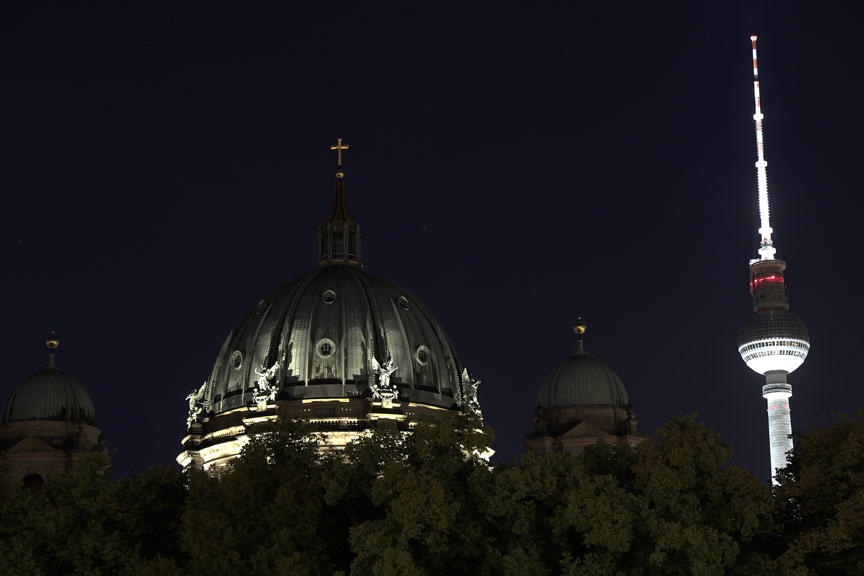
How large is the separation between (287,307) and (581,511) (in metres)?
60.9

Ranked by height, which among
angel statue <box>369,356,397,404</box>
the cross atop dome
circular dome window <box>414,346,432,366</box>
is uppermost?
the cross atop dome

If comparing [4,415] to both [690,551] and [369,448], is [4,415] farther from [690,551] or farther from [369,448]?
[690,551]

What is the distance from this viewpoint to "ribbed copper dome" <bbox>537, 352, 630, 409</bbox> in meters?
137

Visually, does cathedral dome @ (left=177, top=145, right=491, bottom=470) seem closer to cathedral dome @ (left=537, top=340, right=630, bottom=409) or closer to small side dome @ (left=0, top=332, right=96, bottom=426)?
cathedral dome @ (left=537, top=340, right=630, bottom=409)

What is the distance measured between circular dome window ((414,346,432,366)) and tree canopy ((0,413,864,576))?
43.1 metres

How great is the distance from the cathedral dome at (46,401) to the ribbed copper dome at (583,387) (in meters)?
37.9

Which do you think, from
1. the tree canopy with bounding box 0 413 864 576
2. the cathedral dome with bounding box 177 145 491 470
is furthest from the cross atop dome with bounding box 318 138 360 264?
the tree canopy with bounding box 0 413 864 576

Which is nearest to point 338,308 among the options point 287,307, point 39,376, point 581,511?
point 287,307

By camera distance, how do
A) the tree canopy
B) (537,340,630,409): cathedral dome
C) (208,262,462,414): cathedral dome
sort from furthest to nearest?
1. (537,340,630,409): cathedral dome
2. (208,262,462,414): cathedral dome
3. the tree canopy

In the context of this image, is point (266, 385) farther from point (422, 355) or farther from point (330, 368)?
point (422, 355)

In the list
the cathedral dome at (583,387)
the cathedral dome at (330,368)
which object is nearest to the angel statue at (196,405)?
the cathedral dome at (330,368)

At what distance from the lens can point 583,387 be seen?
13700cm

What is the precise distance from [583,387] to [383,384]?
1783cm

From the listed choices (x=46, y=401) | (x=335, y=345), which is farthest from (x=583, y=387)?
(x=46, y=401)
